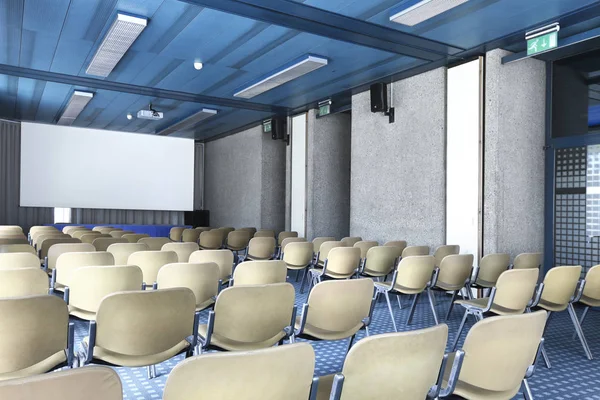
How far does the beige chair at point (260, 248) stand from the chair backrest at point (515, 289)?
397 cm

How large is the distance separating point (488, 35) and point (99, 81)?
6628 millimetres

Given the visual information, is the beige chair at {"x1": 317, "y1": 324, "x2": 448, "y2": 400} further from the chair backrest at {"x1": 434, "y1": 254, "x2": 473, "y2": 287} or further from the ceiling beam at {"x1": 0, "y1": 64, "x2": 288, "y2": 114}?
the ceiling beam at {"x1": 0, "y1": 64, "x2": 288, "y2": 114}

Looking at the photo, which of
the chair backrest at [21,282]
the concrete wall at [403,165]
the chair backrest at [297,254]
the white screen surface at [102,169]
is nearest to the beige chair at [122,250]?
the chair backrest at [21,282]

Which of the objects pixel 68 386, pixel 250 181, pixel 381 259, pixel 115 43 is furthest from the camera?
pixel 250 181

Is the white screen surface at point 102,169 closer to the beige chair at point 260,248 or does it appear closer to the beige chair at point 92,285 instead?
the beige chair at point 260,248

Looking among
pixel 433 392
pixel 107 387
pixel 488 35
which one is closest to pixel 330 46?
pixel 488 35

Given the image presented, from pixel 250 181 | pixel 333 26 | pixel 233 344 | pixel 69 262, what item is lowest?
pixel 233 344

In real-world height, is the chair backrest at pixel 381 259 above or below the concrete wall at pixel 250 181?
below

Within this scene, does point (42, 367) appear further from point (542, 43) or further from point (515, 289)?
point (542, 43)

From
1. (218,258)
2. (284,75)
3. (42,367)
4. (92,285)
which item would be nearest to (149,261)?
(218,258)

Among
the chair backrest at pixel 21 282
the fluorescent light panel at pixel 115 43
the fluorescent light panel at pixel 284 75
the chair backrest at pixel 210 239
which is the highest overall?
the fluorescent light panel at pixel 115 43

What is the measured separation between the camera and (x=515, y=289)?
3.67 meters

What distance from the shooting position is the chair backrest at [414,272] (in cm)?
453

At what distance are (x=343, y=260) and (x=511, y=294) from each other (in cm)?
210
